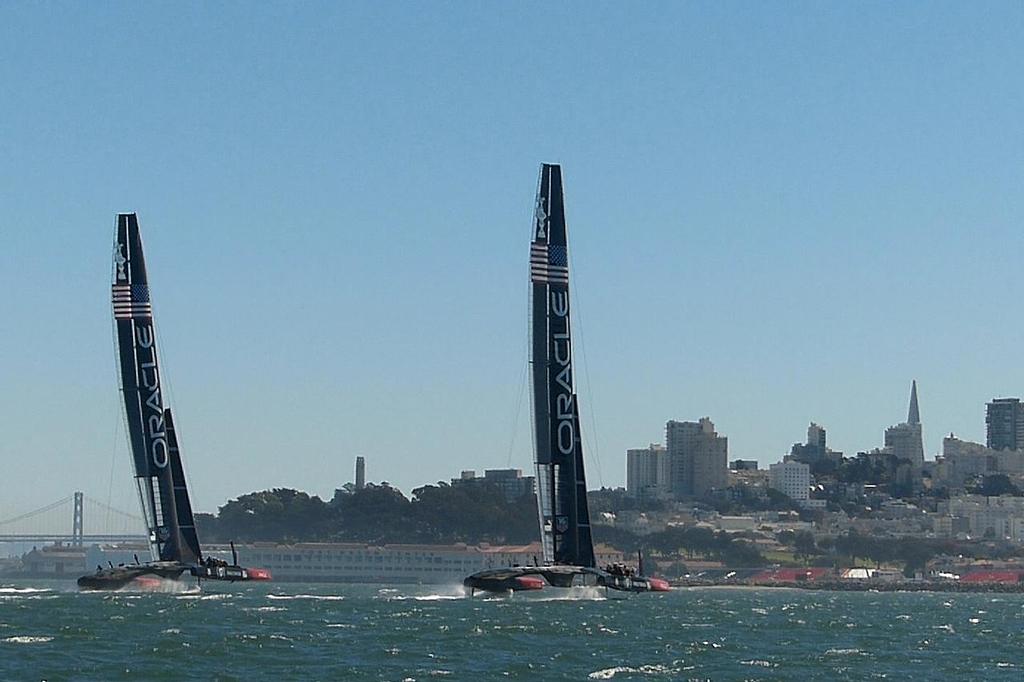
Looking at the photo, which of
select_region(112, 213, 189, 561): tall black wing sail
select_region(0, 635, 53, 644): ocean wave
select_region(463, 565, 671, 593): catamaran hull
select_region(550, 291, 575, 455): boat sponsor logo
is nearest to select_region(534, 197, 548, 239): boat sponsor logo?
select_region(550, 291, 575, 455): boat sponsor logo

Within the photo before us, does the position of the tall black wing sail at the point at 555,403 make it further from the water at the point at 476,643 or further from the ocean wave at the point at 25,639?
the ocean wave at the point at 25,639

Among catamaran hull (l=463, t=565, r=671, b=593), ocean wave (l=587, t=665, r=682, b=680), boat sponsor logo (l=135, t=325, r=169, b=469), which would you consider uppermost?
boat sponsor logo (l=135, t=325, r=169, b=469)

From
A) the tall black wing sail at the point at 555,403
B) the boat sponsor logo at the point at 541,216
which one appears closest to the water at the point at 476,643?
the tall black wing sail at the point at 555,403

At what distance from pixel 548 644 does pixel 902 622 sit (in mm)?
31222

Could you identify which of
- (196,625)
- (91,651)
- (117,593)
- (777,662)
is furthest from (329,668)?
(117,593)

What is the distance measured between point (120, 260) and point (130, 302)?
2045 mm

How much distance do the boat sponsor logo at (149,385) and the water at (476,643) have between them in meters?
10.3

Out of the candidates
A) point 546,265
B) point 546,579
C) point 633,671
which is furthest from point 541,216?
point 633,671

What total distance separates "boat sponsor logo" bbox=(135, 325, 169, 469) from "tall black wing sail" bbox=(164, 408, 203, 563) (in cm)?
97

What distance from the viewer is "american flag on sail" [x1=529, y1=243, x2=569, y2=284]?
87.4 m

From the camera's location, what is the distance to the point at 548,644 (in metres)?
59.7

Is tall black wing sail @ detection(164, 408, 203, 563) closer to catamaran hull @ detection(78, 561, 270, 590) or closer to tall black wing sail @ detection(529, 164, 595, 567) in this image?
catamaran hull @ detection(78, 561, 270, 590)

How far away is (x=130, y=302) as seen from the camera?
97812 millimetres

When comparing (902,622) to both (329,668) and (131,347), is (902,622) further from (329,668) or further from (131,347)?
(329,668)
